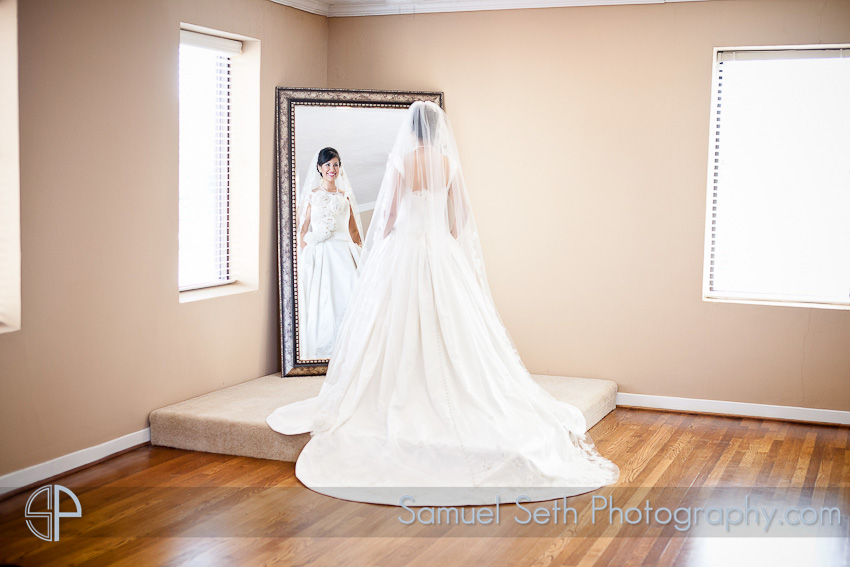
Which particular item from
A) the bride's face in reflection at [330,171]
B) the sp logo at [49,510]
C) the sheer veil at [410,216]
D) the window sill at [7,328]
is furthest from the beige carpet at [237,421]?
the bride's face in reflection at [330,171]

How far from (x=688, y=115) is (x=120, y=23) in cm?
348

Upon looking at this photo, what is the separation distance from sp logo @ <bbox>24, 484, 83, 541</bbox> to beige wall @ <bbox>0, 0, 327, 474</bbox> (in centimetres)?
18

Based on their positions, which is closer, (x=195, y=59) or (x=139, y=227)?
(x=139, y=227)

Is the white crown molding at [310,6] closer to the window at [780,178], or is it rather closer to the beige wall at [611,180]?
the beige wall at [611,180]

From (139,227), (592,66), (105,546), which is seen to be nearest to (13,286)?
(139,227)

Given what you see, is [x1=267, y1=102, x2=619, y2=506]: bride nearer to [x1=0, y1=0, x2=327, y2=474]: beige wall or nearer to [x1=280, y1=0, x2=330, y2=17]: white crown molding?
[x1=0, y1=0, x2=327, y2=474]: beige wall

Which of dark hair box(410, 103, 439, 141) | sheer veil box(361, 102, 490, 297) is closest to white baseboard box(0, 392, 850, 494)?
sheer veil box(361, 102, 490, 297)

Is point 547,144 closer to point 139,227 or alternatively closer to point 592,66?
point 592,66

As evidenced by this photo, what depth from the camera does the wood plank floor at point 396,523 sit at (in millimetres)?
3311

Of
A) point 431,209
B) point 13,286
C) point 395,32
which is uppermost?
point 395,32

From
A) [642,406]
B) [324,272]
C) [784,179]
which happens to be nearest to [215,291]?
[324,272]

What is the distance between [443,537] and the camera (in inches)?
138

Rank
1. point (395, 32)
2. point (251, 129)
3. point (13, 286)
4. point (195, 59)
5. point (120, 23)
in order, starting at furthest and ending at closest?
point (395, 32), point (251, 129), point (195, 59), point (120, 23), point (13, 286)

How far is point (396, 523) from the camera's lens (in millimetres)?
3631
